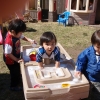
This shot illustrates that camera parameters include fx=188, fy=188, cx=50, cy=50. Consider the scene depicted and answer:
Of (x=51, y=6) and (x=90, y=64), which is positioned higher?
(x=51, y=6)

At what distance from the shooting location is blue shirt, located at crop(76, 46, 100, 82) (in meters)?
2.12

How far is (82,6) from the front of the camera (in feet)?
24.3

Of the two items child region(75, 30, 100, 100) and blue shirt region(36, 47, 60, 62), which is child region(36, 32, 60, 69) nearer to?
blue shirt region(36, 47, 60, 62)

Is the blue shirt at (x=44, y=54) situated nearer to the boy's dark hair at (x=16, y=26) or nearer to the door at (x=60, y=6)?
the boy's dark hair at (x=16, y=26)

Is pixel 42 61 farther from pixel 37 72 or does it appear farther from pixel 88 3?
pixel 88 3

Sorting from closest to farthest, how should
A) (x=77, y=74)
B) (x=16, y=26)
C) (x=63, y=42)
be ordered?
1. (x=77, y=74)
2. (x=16, y=26)
3. (x=63, y=42)

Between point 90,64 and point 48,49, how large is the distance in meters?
0.51

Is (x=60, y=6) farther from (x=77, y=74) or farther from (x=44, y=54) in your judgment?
(x=77, y=74)

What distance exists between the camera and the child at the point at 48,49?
6.93 feet

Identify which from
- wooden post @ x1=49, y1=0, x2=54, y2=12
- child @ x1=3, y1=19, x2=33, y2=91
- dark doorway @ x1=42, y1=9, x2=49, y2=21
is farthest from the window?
child @ x1=3, y1=19, x2=33, y2=91

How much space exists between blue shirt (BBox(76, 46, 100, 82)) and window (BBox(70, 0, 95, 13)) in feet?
17.8

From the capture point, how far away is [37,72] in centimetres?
207

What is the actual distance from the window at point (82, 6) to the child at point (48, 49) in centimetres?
541

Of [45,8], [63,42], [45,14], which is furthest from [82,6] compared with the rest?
[63,42]
